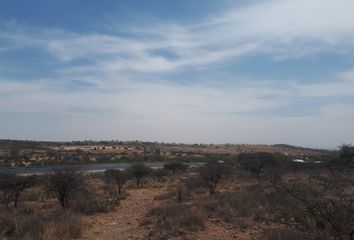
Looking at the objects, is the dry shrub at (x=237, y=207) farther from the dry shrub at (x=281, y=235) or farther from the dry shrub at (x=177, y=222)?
the dry shrub at (x=281, y=235)

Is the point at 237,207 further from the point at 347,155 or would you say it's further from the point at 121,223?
the point at 347,155

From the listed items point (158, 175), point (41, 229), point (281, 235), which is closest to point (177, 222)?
point (41, 229)

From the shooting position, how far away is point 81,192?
29.0 metres

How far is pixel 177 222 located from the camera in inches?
717

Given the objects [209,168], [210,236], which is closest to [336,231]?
[210,236]

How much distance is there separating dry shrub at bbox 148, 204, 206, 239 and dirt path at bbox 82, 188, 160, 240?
68 cm

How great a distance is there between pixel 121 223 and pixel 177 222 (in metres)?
3.50

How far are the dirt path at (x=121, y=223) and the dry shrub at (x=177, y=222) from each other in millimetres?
681

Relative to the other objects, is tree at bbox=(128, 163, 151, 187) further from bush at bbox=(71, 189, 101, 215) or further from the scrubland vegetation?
bush at bbox=(71, 189, 101, 215)

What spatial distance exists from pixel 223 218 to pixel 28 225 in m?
7.90

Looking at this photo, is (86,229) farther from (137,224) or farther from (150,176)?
(150,176)

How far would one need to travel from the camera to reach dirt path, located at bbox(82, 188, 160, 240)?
17.3m

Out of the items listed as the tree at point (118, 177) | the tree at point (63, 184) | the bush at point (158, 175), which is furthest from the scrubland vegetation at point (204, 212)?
the bush at point (158, 175)

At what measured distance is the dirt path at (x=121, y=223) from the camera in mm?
17347
